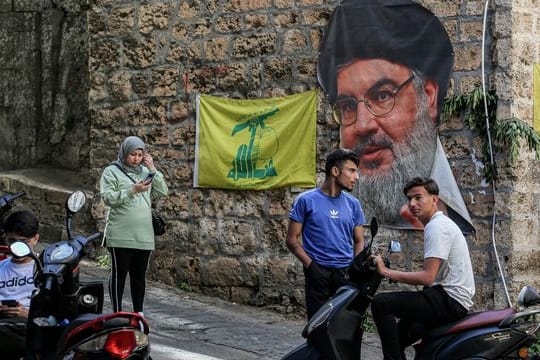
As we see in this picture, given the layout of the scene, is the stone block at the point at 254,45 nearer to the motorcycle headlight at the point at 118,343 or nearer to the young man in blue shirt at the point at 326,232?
the young man in blue shirt at the point at 326,232

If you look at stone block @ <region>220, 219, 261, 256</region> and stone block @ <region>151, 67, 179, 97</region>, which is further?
stone block @ <region>151, 67, 179, 97</region>

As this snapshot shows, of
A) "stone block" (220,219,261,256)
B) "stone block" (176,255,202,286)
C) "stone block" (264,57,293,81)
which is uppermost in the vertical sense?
"stone block" (264,57,293,81)

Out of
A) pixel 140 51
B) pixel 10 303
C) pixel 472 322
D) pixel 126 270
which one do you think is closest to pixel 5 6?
pixel 140 51

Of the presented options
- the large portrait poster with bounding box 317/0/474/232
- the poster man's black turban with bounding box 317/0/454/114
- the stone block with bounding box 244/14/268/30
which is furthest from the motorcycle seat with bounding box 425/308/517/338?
the stone block with bounding box 244/14/268/30

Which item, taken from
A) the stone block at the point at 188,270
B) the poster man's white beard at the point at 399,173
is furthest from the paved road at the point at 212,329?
the poster man's white beard at the point at 399,173

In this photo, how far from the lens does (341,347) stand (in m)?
5.96

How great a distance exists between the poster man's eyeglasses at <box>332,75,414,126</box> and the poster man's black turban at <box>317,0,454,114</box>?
0.13m

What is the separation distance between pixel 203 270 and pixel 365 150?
221cm

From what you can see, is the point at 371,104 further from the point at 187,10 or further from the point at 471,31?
the point at 187,10

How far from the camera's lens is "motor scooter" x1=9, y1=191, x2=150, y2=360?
4.97 metres

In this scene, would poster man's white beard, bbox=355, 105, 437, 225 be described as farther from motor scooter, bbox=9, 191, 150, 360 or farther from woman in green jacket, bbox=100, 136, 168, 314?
motor scooter, bbox=9, 191, 150, 360

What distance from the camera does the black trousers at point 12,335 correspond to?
5.90m

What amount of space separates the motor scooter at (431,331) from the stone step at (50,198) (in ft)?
19.3

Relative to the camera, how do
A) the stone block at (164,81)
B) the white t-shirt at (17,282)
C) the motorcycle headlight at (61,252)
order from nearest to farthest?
1. the motorcycle headlight at (61,252)
2. the white t-shirt at (17,282)
3. the stone block at (164,81)
